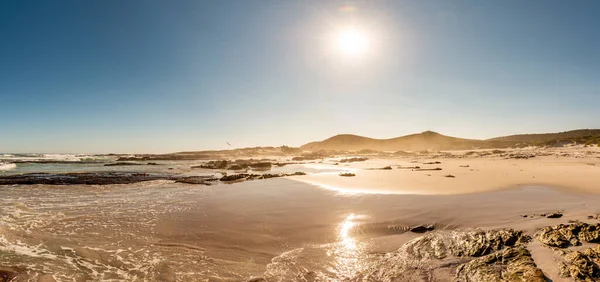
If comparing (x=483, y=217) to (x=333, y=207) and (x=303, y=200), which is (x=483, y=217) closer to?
(x=333, y=207)

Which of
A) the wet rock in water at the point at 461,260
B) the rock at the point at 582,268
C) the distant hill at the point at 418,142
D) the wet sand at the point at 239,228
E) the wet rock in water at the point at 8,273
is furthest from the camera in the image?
the distant hill at the point at 418,142

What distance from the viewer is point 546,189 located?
51.8ft

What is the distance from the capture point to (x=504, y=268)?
6254 mm

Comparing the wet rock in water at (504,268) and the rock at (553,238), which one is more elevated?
the rock at (553,238)

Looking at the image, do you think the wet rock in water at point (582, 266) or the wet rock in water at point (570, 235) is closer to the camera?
the wet rock in water at point (582, 266)

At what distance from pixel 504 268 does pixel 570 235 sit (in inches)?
100.0

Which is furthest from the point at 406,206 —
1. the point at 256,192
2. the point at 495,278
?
the point at 256,192

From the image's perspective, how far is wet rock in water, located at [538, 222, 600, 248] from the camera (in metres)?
6.91

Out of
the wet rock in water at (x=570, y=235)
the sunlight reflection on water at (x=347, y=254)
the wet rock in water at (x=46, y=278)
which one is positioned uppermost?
the wet rock in water at (x=570, y=235)

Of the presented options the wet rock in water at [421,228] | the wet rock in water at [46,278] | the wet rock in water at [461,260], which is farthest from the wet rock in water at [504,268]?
the wet rock in water at [46,278]

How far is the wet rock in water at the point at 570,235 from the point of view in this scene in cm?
691

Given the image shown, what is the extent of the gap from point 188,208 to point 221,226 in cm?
391

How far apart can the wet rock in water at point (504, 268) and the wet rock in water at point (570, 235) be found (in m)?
0.88

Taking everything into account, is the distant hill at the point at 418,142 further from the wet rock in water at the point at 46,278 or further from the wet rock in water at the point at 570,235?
the wet rock in water at the point at 46,278
